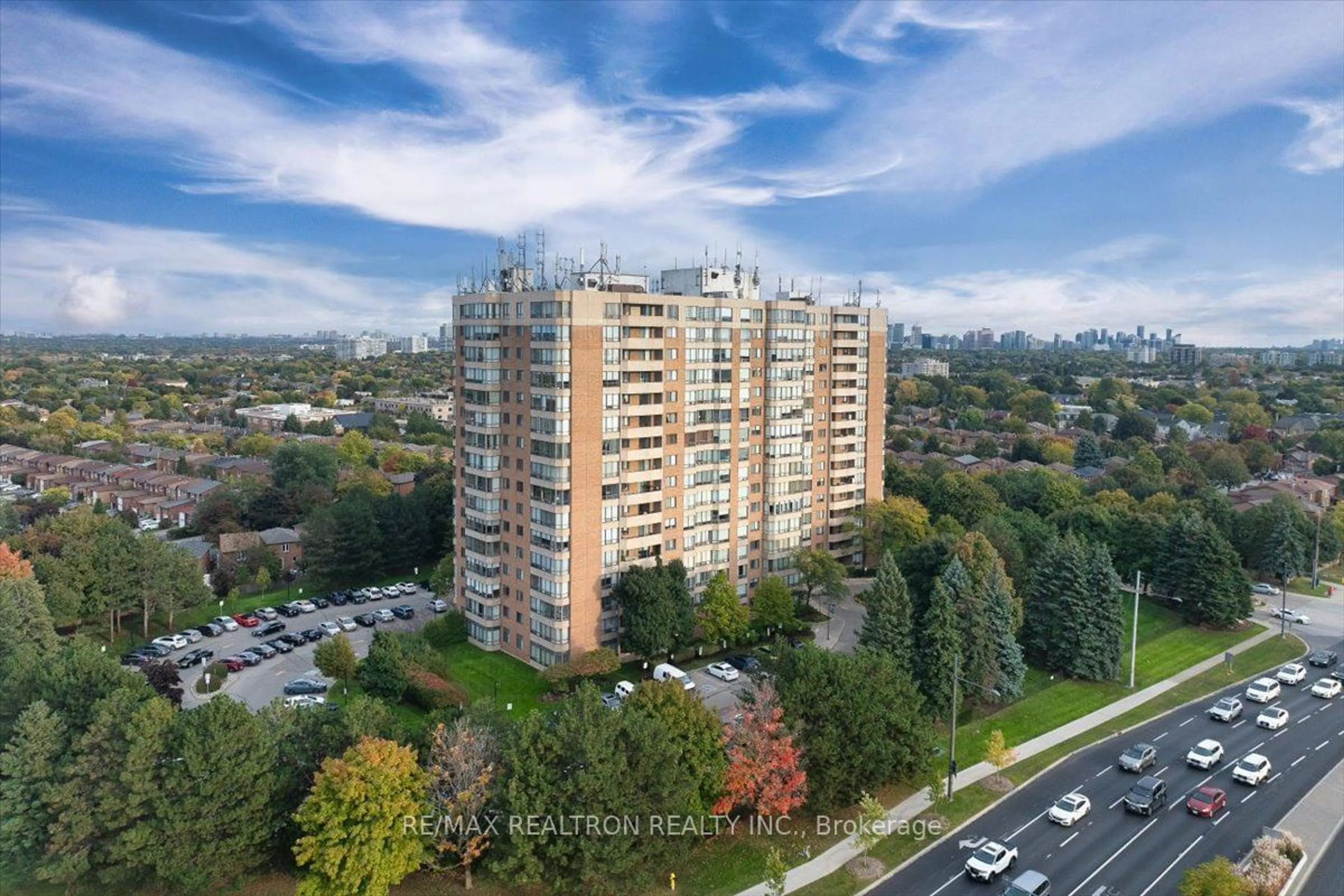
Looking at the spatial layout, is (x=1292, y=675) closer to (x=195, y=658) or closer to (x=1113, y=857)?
(x=1113, y=857)

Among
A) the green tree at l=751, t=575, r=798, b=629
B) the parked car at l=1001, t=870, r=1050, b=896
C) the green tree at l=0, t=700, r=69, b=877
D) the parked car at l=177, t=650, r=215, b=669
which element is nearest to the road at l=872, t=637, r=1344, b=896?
the parked car at l=1001, t=870, r=1050, b=896

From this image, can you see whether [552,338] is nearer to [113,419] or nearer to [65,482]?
[65,482]

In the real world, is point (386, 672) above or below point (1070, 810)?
above

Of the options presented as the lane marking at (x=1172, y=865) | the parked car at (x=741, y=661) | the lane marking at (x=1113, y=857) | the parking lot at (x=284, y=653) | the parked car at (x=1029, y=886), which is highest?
the parked car at (x=1029, y=886)

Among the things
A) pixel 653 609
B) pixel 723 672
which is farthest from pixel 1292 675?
pixel 653 609

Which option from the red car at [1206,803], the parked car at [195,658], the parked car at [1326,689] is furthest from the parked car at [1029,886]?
the parked car at [195,658]

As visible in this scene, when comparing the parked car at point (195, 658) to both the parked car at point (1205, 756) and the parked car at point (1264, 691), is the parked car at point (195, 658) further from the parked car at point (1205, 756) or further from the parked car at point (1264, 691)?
the parked car at point (1264, 691)

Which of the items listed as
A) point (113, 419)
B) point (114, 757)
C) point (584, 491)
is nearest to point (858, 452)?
point (584, 491)

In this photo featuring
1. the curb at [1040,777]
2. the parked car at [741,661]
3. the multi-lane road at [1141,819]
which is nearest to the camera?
the curb at [1040,777]
